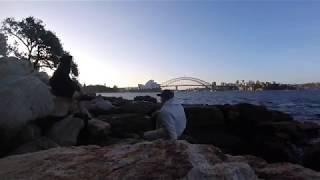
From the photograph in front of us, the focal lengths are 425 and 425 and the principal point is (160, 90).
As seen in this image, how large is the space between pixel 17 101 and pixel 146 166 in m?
9.91

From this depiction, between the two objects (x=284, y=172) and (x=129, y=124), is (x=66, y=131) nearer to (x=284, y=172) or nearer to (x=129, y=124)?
(x=129, y=124)

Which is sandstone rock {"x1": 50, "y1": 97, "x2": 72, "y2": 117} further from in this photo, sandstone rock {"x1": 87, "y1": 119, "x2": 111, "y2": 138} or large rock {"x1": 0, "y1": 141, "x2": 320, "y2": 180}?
large rock {"x1": 0, "y1": 141, "x2": 320, "y2": 180}

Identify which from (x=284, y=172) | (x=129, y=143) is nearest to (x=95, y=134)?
(x=129, y=143)

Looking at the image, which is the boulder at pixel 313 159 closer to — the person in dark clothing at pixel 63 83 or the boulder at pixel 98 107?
the person in dark clothing at pixel 63 83

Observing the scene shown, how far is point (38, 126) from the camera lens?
1439cm

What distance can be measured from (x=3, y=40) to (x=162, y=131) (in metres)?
46.8

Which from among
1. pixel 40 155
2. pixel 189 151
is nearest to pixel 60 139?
pixel 40 155

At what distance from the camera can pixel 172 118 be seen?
712cm

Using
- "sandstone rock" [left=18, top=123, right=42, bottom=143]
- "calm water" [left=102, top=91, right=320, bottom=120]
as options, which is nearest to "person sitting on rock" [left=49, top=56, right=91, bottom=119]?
"sandstone rock" [left=18, top=123, right=42, bottom=143]

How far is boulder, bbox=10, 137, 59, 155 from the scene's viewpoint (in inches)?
481

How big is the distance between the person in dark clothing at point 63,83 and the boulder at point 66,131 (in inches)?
155

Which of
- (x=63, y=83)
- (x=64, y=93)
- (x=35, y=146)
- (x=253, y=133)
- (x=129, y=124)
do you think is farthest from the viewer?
(x=253, y=133)

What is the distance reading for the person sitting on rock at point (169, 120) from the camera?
7.04m

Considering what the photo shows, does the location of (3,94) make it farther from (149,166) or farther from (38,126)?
(149,166)
